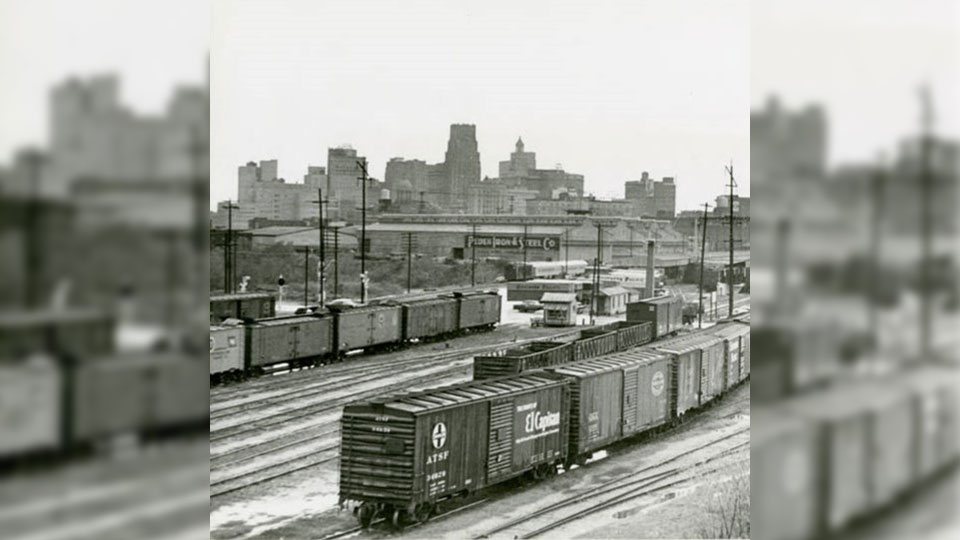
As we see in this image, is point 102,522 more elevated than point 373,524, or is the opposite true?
point 102,522

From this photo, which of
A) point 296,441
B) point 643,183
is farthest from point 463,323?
point 643,183

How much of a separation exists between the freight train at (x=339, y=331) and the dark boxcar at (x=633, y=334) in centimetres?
1046

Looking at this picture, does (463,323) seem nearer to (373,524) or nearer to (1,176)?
(373,524)

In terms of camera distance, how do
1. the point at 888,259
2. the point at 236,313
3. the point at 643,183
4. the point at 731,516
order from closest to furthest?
the point at 888,259 → the point at 731,516 → the point at 236,313 → the point at 643,183

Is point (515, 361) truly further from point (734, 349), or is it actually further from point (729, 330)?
point (729, 330)

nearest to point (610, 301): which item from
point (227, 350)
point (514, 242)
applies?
point (514, 242)

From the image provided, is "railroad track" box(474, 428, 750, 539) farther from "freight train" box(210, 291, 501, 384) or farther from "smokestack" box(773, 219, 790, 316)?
"freight train" box(210, 291, 501, 384)

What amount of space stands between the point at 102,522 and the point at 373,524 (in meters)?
13.1

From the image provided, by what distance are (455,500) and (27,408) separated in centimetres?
1476

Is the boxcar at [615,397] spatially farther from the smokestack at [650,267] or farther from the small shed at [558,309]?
the smokestack at [650,267]

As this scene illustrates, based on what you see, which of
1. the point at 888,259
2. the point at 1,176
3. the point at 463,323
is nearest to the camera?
the point at 888,259

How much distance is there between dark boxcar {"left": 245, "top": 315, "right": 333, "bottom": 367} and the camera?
1264 inches

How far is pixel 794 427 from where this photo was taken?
3.07 meters

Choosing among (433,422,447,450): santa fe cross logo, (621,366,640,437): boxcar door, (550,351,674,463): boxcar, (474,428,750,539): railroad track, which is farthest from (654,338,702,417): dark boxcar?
(433,422,447,450): santa fe cross logo
